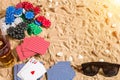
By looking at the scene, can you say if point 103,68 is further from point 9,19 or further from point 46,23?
point 9,19

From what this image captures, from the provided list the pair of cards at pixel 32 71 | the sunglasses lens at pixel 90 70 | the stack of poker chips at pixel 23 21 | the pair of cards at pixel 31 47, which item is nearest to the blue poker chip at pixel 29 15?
the stack of poker chips at pixel 23 21

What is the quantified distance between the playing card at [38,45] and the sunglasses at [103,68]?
0.59ft

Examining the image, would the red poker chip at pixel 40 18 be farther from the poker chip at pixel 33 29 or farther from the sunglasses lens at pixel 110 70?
the sunglasses lens at pixel 110 70

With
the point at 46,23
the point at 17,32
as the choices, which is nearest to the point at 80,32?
the point at 46,23

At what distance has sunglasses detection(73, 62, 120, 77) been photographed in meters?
0.95

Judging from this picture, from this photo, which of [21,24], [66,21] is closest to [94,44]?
[66,21]

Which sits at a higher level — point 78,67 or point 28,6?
point 28,6

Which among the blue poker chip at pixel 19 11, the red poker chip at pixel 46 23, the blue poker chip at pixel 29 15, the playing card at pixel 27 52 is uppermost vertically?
the blue poker chip at pixel 19 11

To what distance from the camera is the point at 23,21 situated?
111cm

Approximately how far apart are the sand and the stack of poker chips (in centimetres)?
3

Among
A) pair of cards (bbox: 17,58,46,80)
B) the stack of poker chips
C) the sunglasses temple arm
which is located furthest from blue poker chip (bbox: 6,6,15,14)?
the sunglasses temple arm

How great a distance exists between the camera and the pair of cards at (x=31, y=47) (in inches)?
39.7

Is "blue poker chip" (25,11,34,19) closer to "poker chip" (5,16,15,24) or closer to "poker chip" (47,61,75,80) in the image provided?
"poker chip" (5,16,15,24)

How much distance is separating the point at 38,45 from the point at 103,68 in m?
0.27
